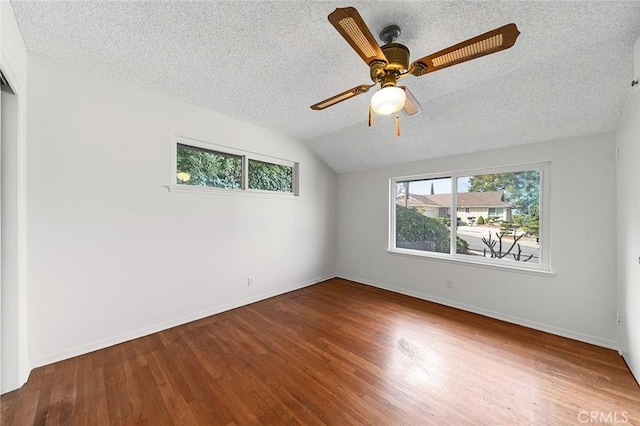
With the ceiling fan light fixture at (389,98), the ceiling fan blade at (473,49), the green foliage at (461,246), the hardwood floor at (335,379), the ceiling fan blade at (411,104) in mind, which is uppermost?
the ceiling fan blade at (473,49)

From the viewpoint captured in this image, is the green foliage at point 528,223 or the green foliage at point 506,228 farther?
the green foliage at point 506,228

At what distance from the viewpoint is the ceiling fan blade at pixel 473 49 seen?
1.16 meters

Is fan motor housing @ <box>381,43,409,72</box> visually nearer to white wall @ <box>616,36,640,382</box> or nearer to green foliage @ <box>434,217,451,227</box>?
white wall @ <box>616,36,640,382</box>

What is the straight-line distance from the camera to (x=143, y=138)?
2531 millimetres

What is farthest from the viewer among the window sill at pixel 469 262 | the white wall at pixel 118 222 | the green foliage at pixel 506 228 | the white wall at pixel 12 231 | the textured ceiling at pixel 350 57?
the green foliage at pixel 506 228

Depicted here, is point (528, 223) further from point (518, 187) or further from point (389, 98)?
point (389, 98)

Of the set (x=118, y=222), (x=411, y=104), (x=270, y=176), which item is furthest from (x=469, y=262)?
(x=118, y=222)

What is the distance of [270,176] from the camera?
3795 millimetres

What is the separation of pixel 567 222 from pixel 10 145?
497 centimetres

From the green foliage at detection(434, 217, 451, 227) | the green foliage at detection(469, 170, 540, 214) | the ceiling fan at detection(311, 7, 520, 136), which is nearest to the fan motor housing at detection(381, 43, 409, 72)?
the ceiling fan at detection(311, 7, 520, 136)

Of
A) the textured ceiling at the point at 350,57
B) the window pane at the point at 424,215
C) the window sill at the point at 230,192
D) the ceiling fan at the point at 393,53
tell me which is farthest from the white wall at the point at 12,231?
the window pane at the point at 424,215

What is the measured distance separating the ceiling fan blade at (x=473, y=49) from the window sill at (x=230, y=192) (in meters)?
2.51

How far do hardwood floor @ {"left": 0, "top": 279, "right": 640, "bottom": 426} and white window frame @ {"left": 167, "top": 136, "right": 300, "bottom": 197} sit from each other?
5.22ft

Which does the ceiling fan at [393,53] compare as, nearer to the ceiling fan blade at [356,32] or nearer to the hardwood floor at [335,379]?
the ceiling fan blade at [356,32]
